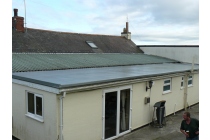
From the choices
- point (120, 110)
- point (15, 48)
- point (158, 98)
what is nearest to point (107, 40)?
point (15, 48)

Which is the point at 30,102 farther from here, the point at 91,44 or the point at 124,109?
the point at 91,44

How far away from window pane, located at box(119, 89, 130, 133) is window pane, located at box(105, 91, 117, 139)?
389 mm

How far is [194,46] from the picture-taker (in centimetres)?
1834

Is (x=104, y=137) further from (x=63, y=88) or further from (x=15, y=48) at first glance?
(x=15, y=48)

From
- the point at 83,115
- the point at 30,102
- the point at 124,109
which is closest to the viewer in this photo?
the point at 83,115

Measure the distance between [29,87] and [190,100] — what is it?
10.3 meters

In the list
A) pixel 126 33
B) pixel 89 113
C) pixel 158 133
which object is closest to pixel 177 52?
pixel 126 33

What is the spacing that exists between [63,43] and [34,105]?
9317 millimetres

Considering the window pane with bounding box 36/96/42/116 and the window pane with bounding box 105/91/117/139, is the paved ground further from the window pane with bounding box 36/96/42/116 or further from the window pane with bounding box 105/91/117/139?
the window pane with bounding box 36/96/42/116

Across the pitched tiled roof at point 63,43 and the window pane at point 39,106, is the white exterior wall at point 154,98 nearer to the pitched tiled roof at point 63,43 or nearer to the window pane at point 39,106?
the window pane at point 39,106

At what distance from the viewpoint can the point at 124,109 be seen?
8.27m

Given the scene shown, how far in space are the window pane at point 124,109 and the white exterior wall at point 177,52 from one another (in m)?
12.0

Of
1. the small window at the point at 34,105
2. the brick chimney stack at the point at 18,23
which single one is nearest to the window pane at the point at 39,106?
Answer: the small window at the point at 34,105

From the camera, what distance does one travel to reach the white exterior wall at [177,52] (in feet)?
60.3
